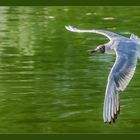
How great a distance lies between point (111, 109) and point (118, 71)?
0.34 meters

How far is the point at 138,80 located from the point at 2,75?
119cm

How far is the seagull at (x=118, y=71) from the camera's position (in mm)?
4934

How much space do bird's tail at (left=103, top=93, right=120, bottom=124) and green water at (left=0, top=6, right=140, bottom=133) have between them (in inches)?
18.7

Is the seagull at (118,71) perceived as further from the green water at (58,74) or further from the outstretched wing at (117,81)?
the green water at (58,74)

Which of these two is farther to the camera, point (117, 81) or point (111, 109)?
point (117, 81)

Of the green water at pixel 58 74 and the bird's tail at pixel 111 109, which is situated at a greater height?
the bird's tail at pixel 111 109

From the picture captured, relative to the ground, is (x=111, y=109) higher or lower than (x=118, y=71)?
lower

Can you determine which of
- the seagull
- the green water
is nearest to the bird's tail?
the seagull

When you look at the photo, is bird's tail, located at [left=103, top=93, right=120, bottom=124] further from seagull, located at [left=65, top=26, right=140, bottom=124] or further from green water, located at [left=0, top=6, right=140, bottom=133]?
green water, located at [left=0, top=6, right=140, bottom=133]

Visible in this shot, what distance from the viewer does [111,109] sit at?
Answer: 493cm

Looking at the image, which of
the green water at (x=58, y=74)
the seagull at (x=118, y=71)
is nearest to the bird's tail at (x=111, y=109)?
the seagull at (x=118, y=71)

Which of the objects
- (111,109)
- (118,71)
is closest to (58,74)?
(118,71)

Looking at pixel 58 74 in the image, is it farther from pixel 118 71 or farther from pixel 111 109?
pixel 111 109

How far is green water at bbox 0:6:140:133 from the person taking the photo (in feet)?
18.5
